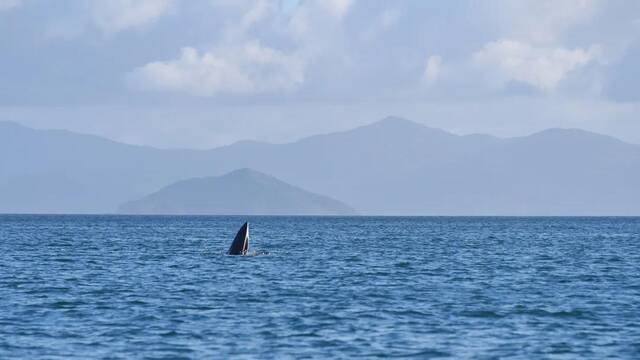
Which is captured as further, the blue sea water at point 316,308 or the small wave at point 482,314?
the small wave at point 482,314

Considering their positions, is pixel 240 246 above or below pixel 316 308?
above

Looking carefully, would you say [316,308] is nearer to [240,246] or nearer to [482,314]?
[482,314]

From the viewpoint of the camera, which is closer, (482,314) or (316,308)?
(482,314)

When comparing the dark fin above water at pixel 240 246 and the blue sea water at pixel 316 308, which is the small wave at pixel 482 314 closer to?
the blue sea water at pixel 316 308

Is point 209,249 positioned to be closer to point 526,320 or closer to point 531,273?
point 531,273

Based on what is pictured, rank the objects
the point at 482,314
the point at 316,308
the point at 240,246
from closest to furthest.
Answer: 1. the point at 482,314
2. the point at 316,308
3. the point at 240,246

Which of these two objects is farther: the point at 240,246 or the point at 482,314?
the point at 240,246

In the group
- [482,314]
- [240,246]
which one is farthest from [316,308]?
[240,246]

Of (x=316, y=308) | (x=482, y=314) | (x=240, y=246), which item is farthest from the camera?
(x=240, y=246)

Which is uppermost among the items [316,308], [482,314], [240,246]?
[240,246]

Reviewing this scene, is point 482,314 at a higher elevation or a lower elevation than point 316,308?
lower

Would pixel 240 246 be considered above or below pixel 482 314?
above

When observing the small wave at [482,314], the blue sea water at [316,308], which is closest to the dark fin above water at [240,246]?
the blue sea water at [316,308]

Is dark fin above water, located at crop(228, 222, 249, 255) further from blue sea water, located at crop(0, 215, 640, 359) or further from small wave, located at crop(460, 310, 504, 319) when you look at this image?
small wave, located at crop(460, 310, 504, 319)
